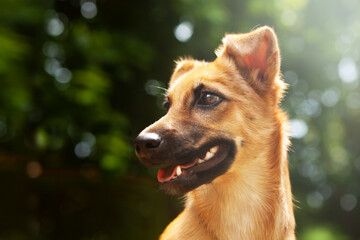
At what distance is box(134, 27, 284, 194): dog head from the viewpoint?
2.63m

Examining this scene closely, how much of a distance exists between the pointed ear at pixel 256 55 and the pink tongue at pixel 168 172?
1.00m

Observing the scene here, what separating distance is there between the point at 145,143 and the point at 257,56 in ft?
4.19

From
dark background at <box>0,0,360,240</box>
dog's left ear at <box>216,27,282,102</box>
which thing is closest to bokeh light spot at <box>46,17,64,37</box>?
dark background at <box>0,0,360,240</box>

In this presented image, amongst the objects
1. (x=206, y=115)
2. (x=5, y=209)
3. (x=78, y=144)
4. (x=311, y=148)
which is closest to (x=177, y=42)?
(x=78, y=144)

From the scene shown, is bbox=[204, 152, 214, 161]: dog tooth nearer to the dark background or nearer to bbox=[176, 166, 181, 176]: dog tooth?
bbox=[176, 166, 181, 176]: dog tooth

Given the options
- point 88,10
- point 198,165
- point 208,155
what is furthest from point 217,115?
point 88,10

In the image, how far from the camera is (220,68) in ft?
11.1

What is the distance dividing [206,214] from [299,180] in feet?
9.35

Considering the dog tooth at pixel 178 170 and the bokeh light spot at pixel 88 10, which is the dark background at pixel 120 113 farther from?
the dog tooth at pixel 178 170

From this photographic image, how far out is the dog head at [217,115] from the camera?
263 centimetres

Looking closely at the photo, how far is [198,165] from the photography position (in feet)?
8.87

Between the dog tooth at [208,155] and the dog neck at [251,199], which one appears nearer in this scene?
the dog tooth at [208,155]

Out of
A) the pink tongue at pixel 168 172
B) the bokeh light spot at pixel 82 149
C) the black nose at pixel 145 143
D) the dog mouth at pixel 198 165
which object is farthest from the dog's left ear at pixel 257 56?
the bokeh light spot at pixel 82 149

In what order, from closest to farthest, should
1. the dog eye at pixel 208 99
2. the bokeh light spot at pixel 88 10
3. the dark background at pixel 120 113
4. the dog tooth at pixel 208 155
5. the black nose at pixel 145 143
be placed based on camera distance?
the black nose at pixel 145 143
the dog tooth at pixel 208 155
the dog eye at pixel 208 99
the dark background at pixel 120 113
the bokeh light spot at pixel 88 10
